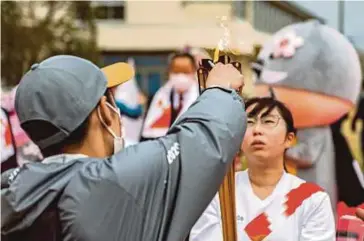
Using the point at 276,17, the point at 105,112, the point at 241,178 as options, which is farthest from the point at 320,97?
the point at 276,17

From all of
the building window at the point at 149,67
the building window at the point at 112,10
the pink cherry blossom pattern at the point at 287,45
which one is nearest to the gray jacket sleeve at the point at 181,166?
the pink cherry blossom pattern at the point at 287,45

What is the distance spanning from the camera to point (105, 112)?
1983 mm

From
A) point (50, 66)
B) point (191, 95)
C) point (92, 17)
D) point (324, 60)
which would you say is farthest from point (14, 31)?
point (50, 66)

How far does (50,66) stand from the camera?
6.40 ft

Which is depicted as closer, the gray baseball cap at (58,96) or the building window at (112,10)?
the gray baseball cap at (58,96)

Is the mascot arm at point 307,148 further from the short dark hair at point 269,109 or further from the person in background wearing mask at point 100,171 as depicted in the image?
the person in background wearing mask at point 100,171

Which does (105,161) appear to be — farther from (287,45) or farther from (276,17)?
(276,17)

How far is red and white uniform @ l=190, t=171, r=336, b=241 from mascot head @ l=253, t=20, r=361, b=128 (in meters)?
1.94

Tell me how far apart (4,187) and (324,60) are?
10.4 ft

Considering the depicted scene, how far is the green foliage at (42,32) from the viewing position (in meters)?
14.9

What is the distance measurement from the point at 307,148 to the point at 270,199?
6.20ft

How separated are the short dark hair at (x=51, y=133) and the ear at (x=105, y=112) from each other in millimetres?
50

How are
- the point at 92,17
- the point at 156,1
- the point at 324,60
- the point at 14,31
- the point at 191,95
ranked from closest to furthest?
1. the point at 324,60
2. the point at 191,95
3. the point at 14,31
4. the point at 92,17
5. the point at 156,1

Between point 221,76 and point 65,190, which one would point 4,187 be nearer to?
point 65,190
